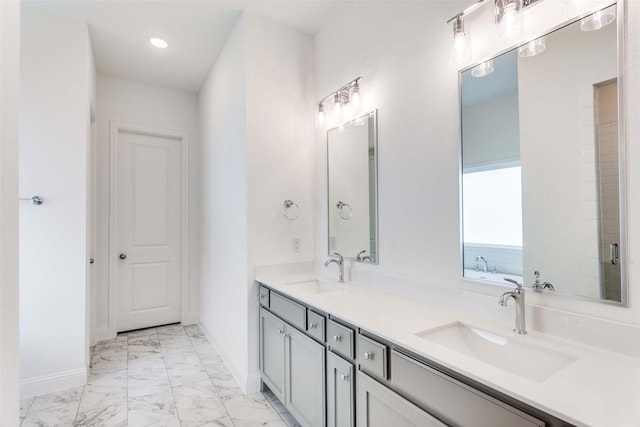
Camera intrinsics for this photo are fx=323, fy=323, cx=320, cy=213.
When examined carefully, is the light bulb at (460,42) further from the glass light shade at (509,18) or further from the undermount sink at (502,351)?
the undermount sink at (502,351)

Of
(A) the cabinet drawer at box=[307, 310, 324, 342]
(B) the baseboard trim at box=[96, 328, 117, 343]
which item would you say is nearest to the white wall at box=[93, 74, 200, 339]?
(B) the baseboard trim at box=[96, 328, 117, 343]

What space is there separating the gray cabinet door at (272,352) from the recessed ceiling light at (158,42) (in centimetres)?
254

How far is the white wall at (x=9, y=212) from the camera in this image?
2.81 ft

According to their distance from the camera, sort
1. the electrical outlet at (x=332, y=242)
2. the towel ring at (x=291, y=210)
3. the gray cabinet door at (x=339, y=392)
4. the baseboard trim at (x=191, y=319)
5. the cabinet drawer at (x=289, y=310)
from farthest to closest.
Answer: the baseboard trim at (x=191, y=319)
the towel ring at (x=291, y=210)
the electrical outlet at (x=332, y=242)
the cabinet drawer at (x=289, y=310)
the gray cabinet door at (x=339, y=392)

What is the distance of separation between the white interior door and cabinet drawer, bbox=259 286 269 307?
2.08m

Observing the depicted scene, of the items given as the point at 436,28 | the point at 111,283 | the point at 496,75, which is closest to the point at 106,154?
the point at 111,283

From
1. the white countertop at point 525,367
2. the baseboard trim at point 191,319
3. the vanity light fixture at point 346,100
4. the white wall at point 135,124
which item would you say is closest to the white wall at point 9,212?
the white countertop at point 525,367

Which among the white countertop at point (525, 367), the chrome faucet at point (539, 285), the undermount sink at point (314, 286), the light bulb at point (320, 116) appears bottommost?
the undermount sink at point (314, 286)

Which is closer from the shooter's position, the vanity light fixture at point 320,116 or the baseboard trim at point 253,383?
the baseboard trim at point 253,383

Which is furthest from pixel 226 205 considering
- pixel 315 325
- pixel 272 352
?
pixel 315 325

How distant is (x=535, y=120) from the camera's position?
134 centimetres

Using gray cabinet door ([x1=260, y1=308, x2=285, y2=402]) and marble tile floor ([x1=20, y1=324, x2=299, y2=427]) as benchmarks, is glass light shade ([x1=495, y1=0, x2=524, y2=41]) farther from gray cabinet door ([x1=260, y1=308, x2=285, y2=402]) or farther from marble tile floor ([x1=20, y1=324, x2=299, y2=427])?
marble tile floor ([x1=20, y1=324, x2=299, y2=427])

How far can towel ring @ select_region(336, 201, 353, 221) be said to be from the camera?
2385 mm

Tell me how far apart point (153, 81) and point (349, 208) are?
2.93 meters
